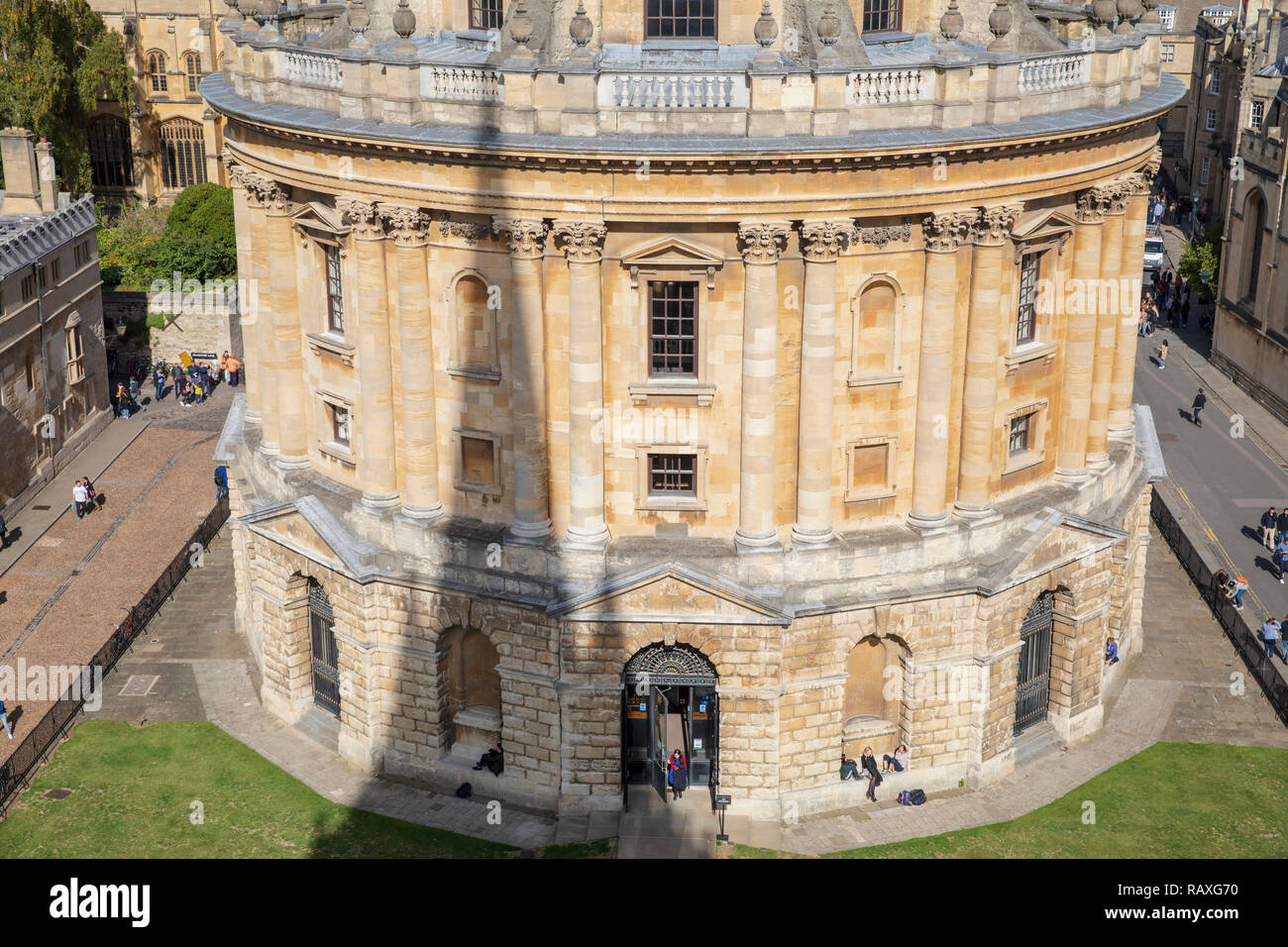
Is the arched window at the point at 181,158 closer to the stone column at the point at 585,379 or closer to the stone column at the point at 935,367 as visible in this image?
the stone column at the point at 585,379

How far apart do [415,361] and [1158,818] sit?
25243mm

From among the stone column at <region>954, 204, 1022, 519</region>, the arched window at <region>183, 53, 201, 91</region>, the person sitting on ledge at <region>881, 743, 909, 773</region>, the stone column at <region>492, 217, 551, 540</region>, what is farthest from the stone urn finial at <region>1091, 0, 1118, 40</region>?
the arched window at <region>183, 53, 201, 91</region>

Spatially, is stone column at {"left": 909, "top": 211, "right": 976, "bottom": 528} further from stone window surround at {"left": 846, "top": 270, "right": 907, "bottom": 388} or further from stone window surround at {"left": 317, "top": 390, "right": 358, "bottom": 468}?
stone window surround at {"left": 317, "top": 390, "right": 358, "bottom": 468}

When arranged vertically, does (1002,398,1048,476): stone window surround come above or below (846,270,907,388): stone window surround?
below

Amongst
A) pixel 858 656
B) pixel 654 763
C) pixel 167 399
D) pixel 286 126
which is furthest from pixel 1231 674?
pixel 167 399

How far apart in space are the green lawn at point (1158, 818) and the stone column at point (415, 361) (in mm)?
13759

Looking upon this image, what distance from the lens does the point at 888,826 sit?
4581 centimetres

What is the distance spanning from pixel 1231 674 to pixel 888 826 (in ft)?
51.1

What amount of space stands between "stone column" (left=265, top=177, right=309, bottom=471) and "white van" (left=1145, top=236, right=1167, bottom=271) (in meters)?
74.3

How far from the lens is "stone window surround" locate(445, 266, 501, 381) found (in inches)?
1756

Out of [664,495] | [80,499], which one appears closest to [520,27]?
[664,495]

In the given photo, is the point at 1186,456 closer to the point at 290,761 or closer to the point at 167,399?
the point at 290,761

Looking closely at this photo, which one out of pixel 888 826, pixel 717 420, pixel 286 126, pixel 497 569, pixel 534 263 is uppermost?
pixel 286 126

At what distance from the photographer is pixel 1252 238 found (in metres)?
87.3
